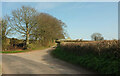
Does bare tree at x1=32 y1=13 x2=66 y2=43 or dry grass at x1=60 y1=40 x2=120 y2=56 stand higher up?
bare tree at x1=32 y1=13 x2=66 y2=43

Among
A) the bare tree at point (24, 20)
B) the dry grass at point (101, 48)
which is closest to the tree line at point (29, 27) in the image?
the bare tree at point (24, 20)

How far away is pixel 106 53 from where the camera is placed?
328 inches

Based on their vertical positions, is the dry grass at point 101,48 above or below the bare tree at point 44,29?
below

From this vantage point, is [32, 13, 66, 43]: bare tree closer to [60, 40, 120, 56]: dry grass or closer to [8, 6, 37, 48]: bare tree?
[8, 6, 37, 48]: bare tree

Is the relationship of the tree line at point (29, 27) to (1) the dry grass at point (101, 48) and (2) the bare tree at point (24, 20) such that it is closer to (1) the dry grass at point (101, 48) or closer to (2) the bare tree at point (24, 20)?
(2) the bare tree at point (24, 20)

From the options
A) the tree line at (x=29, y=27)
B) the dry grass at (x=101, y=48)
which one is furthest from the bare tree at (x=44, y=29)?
the dry grass at (x=101, y=48)

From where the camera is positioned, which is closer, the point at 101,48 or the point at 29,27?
the point at 101,48

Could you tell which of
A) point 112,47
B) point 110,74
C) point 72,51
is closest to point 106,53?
point 112,47

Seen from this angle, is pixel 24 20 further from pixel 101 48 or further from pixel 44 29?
pixel 101 48

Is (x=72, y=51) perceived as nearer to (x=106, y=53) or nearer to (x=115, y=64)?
(x=106, y=53)

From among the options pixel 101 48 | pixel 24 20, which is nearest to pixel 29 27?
pixel 24 20

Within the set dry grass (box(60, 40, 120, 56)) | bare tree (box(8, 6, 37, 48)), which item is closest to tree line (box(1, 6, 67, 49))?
bare tree (box(8, 6, 37, 48))

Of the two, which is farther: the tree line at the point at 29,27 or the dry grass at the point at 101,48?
the tree line at the point at 29,27

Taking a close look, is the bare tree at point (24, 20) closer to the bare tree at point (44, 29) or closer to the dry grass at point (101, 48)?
the bare tree at point (44, 29)
